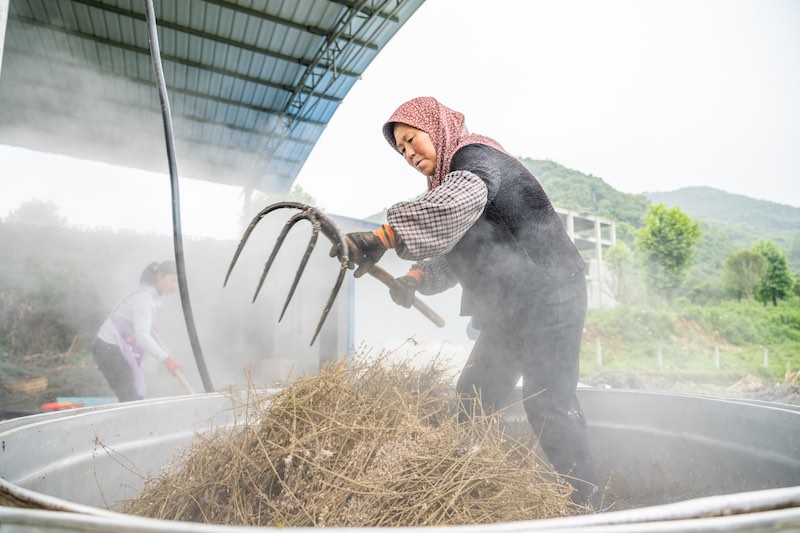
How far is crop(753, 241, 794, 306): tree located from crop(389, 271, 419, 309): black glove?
30.0m

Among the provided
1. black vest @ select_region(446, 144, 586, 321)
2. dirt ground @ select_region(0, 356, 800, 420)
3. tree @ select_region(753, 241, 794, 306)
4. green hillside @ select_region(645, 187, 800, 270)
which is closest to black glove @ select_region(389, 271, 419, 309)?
black vest @ select_region(446, 144, 586, 321)

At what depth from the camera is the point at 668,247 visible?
23.8m

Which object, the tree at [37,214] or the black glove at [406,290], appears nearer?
the black glove at [406,290]

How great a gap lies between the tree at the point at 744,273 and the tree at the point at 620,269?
6.46 metres

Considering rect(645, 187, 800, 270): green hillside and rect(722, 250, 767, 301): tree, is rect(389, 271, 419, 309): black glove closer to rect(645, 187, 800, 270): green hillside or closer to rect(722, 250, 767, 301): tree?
rect(722, 250, 767, 301): tree

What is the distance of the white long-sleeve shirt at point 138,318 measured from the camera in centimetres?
332

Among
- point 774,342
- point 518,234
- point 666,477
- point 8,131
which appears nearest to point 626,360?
point 774,342

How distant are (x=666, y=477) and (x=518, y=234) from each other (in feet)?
4.93

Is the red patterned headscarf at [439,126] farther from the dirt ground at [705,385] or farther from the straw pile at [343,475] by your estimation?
the dirt ground at [705,385]

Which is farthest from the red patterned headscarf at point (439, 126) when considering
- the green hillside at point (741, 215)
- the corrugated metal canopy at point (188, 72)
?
the green hillside at point (741, 215)

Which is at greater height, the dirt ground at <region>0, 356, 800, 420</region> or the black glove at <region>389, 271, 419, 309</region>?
the black glove at <region>389, 271, 419, 309</region>

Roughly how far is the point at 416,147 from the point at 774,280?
3175 cm

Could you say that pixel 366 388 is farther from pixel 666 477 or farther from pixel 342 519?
pixel 666 477

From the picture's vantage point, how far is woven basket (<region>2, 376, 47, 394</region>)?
6.53 meters
